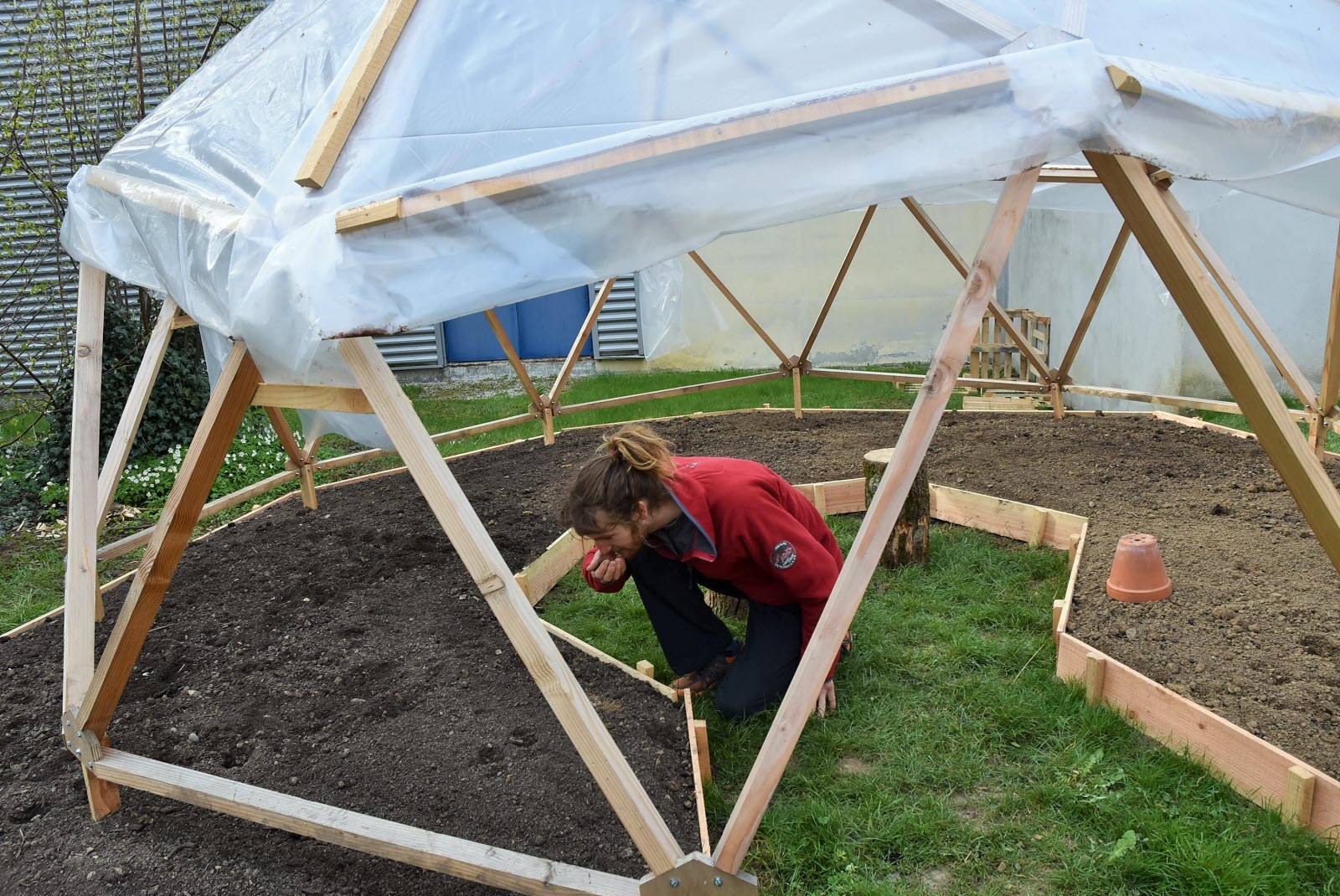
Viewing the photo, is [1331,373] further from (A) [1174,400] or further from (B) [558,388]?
(B) [558,388]

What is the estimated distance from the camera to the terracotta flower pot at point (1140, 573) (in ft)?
12.3

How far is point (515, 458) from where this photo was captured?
675 cm

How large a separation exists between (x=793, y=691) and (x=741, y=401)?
6449mm

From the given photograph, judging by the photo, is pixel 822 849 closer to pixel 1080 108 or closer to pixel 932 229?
pixel 1080 108

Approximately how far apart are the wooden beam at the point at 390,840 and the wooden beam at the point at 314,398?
1013 mm

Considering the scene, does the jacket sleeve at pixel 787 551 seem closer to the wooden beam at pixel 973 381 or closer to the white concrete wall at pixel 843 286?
the wooden beam at pixel 973 381

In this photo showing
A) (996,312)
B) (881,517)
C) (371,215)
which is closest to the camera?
(371,215)

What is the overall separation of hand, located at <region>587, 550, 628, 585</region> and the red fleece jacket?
9.8 inches

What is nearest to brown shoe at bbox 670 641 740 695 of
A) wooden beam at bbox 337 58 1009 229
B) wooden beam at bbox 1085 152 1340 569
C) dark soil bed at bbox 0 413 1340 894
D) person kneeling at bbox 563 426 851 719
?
person kneeling at bbox 563 426 851 719

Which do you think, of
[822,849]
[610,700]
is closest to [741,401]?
[610,700]

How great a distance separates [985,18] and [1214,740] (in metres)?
2.07

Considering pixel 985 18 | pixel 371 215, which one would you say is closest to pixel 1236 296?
pixel 985 18

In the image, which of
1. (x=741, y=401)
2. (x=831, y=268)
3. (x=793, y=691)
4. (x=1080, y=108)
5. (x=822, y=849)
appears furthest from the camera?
(x=831, y=268)

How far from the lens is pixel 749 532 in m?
3.09
